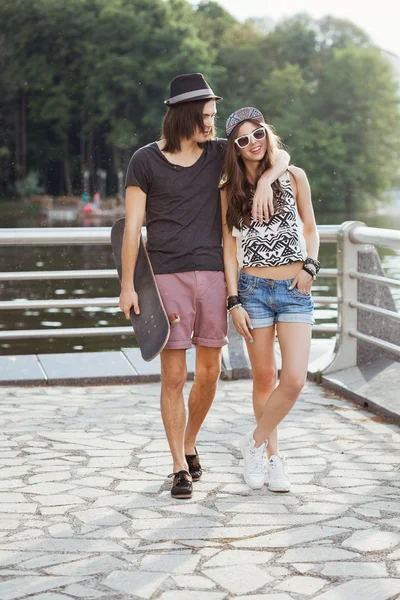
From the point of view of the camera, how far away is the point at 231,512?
Result: 14.9 feet

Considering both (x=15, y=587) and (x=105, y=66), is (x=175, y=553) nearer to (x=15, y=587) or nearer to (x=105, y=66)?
(x=15, y=587)

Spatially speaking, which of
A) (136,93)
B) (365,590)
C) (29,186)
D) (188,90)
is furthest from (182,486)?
(29,186)

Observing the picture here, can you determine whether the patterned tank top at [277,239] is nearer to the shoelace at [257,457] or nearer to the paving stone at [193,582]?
the shoelace at [257,457]

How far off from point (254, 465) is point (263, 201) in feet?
3.89

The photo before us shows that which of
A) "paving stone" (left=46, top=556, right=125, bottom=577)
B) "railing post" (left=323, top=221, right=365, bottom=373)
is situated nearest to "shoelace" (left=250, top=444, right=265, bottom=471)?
"paving stone" (left=46, top=556, right=125, bottom=577)

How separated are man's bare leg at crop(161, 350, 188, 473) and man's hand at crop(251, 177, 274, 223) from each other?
70 centimetres

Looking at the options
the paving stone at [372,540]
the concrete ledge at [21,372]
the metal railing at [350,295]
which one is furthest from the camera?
the concrete ledge at [21,372]

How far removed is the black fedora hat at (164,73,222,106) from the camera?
4.62 m

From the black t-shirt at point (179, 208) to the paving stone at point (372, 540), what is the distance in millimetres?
1284

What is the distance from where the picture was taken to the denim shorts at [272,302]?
467 centimetres

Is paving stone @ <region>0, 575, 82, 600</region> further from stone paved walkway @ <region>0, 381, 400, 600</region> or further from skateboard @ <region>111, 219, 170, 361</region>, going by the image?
skateboard @ <region>111, 219, 170, 361</region>

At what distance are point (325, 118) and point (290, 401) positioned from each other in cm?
7617

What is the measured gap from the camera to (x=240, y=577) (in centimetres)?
374

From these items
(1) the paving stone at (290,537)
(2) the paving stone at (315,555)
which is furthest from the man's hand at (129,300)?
(2) the paving stone at (315,555)
